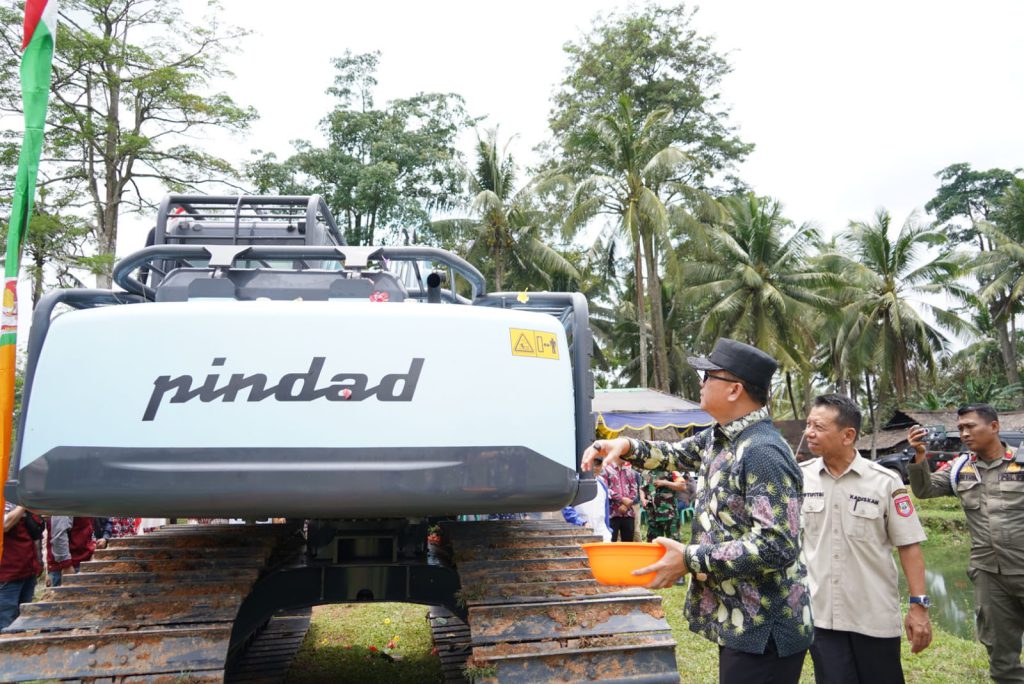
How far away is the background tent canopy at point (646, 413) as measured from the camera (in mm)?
15258

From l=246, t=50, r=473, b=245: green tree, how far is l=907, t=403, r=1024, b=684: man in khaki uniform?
26364 mm

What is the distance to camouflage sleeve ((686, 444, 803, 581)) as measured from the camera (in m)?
2.57

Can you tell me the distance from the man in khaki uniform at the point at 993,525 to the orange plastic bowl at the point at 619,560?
2.72m

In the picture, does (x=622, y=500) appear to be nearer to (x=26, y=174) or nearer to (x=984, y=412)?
(x=984, y=412)

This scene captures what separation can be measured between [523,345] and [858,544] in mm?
2071

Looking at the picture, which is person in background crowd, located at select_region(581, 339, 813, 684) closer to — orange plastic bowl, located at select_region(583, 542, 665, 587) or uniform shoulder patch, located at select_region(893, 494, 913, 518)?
orange plastic bowl, located at select_region(583, 542, 665, 587)

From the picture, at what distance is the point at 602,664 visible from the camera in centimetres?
332

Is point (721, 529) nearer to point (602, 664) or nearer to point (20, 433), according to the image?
point (602, 664)

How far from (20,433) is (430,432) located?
1.57m

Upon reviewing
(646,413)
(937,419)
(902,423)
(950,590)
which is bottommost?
(950,590)

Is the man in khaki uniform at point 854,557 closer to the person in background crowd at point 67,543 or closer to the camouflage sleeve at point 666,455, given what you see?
the camouflage sleeve at point 666,455

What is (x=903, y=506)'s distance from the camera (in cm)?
411

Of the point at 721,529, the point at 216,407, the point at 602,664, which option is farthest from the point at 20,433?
the point at 721,529

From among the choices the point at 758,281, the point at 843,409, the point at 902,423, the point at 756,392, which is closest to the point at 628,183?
the point at 758,281
